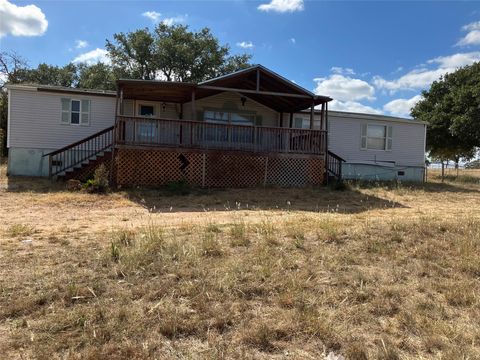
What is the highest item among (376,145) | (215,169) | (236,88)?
(236,88)

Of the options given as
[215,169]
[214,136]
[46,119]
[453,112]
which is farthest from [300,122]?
[453,112]

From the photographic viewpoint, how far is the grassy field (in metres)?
3.67

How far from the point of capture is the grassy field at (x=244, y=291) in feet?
12.1

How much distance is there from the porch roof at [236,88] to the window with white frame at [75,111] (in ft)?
5.60

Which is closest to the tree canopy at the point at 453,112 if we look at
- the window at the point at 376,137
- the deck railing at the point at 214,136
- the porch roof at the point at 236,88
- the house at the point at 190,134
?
the window at the point at 376,137

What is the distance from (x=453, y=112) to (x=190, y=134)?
20.1 meters

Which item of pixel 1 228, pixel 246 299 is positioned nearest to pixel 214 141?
pixel 1 228

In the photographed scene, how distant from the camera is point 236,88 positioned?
17.2 metres

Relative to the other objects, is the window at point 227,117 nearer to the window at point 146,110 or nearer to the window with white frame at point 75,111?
the window at point 146,110

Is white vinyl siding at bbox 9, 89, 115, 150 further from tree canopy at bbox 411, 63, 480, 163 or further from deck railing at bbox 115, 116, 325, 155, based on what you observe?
tree canopy at bbox 411, 63, 480, 163

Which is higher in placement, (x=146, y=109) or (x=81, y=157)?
(x=146, y=109)

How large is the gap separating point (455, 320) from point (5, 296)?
4.39 meters

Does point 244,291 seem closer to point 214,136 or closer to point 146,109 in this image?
point 214,136

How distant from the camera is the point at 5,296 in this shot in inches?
169
